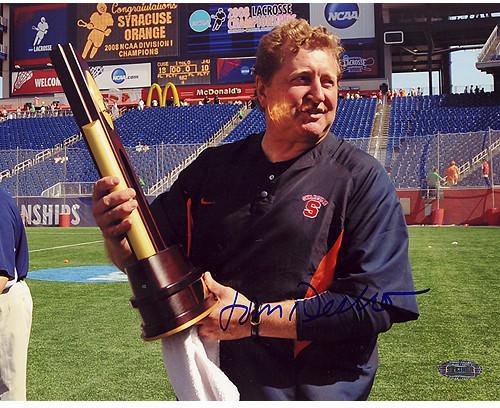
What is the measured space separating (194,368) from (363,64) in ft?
78.7

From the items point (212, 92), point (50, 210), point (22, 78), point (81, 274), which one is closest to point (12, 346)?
point (81, 274)

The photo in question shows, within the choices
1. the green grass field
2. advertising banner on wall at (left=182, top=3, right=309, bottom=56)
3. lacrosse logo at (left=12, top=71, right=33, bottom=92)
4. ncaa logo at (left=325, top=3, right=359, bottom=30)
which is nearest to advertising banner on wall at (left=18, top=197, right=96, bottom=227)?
the green grass field

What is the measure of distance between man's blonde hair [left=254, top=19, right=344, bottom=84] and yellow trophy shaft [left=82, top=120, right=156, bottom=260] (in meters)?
0.28

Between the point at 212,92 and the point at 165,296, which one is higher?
the point at 212,92

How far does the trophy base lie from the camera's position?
2.50ft

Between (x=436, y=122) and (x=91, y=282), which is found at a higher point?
(x=436, y=122)

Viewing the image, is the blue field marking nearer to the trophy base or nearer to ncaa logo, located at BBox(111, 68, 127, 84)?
the trophy base

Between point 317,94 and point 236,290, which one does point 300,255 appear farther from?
point 317,94

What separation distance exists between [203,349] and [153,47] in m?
21.4

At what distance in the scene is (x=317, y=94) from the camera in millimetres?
847

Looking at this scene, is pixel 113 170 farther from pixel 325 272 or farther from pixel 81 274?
pixel 81 274

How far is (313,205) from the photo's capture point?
0.88 metres

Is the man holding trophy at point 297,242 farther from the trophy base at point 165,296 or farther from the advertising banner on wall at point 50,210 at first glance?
the advertising banner on wall at point 50,210

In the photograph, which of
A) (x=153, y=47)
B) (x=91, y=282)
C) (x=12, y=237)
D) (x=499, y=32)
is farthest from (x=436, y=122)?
(x=12, y=237)
